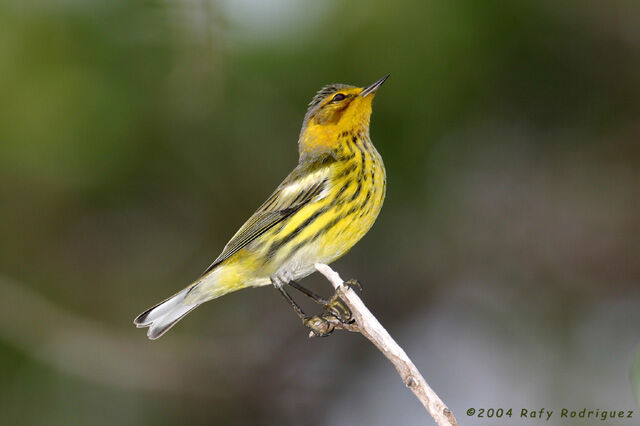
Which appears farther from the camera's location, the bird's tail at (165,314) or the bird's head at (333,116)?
the bird's head at (333,116)

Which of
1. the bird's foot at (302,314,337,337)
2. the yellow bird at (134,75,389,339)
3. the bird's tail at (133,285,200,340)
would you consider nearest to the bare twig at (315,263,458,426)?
the bird's foot at (302,314,337,337)

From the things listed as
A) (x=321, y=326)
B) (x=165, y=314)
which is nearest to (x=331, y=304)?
(x=321, y=326)

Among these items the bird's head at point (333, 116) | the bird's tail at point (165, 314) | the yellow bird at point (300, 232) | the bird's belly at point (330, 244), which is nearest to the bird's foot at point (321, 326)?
the yellow bird at point (300, 232)

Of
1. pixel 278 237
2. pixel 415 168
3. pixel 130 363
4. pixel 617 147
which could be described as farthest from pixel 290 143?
pixel 617 147

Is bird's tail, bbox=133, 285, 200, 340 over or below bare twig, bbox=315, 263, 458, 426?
over

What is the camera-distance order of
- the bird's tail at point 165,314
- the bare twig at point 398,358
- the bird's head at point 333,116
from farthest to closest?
the bird's head at point 333,116, the bird's tail at point 165,314, the bare twig at point 398,358

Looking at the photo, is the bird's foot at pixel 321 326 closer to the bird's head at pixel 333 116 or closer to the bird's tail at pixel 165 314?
the bird's tail at pixel 165 314

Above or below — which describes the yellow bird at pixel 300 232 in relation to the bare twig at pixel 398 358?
above

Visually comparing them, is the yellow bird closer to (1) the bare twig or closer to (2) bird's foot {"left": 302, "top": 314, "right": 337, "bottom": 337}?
(2) bird's foot {"left": 302, "top": 314, "right": 337, "bottom": 337}

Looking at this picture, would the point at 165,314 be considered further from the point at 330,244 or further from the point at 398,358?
the point at 398,358

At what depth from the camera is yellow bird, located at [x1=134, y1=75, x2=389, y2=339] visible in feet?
10.1

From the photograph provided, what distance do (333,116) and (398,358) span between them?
151 centimetres

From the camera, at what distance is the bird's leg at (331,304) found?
3076mm

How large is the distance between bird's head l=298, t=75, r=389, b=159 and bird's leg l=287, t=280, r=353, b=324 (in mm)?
675
